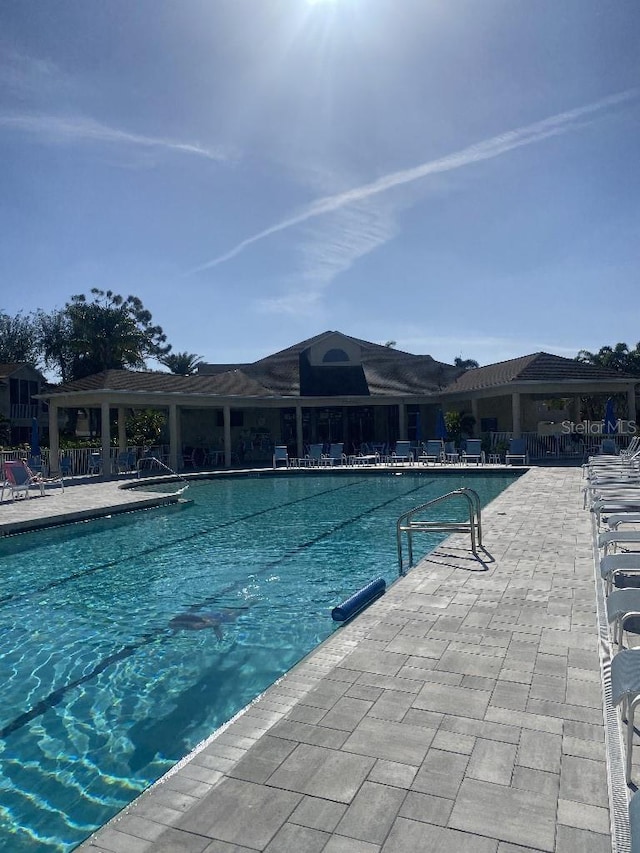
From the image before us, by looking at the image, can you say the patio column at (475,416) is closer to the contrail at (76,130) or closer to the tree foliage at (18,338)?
the contrail at (76,130)

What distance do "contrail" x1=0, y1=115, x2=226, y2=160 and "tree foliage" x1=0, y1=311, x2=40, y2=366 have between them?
39.7m

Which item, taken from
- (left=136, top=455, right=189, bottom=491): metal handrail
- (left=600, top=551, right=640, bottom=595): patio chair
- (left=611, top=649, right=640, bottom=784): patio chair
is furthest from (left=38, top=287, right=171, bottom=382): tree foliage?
(left=611, top=649, right=640, bottom=784): patio chair

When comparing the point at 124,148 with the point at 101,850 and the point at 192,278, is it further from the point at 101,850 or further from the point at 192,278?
the point at 101,850

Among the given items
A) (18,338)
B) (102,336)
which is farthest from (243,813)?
(18,338)

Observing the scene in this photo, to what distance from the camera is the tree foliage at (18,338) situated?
48.7m

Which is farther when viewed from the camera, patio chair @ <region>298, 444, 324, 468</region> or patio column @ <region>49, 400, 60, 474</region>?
patio chair @ <region>298, 444, 324, 468</region>

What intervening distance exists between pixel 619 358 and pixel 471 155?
3298 centimetres

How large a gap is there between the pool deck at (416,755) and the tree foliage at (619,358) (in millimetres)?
40942

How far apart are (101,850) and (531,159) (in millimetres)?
15263

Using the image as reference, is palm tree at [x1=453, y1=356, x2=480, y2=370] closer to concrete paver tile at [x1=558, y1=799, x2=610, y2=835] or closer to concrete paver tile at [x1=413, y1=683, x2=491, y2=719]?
concrete paver tile at [x1=413, y1=683, x2=491, y2=719]

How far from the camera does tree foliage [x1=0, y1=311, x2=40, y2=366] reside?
48719 mm

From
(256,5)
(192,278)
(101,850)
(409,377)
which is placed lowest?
(101,850)

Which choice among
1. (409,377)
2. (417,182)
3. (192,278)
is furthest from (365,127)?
(409,377)

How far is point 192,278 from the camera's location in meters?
23.0
